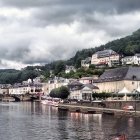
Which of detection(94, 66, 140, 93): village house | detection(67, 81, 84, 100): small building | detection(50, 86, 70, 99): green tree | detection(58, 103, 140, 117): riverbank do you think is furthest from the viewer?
detection(50, 86, 70, 99): green tree

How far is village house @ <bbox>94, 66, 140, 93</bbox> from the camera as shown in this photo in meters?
149

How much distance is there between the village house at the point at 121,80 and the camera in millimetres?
148875

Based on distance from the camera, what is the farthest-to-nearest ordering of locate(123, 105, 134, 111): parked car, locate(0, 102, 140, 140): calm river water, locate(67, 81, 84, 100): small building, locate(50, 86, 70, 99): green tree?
locate(50, 86, 70, 99): green tree
locate(67, 81, 84, 100): small building
locate(123, 105, 134, 111): parked car
locate(0, 102, 140, 140): calm river water

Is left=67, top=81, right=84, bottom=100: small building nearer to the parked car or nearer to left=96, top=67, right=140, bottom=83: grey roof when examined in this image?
left=96, top=67, right=140, bottom=83: grey roof

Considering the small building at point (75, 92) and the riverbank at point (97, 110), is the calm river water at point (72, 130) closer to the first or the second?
the riverbank at point (97, 110)

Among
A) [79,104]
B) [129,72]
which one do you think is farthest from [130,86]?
[79,104]

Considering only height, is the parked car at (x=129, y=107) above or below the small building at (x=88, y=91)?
below

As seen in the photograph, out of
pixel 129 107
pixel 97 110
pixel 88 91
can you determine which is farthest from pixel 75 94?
pixel 129 107

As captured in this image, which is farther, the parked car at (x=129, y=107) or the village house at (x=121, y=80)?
the village house at (x=121, y=80)

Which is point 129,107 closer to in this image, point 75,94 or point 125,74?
point 125,74

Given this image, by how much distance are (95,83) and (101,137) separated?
354ft

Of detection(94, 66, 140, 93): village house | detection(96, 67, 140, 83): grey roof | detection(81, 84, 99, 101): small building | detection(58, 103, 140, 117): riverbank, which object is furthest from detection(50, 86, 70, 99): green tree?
detection(58, 103, 140, 117): riverbank

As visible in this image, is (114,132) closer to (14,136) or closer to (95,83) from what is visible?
(14,136)

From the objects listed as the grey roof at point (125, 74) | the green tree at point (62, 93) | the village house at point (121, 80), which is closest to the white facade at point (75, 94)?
the green tree at point (62, 93)
